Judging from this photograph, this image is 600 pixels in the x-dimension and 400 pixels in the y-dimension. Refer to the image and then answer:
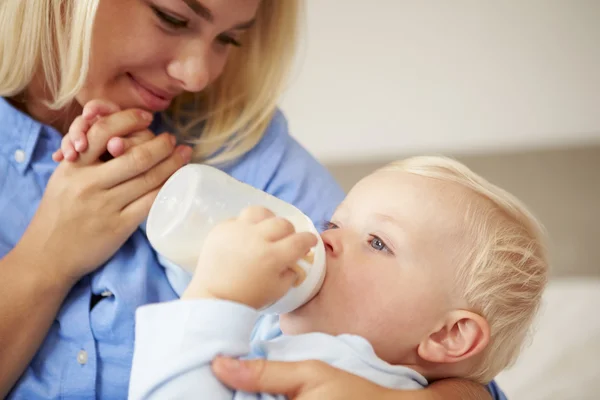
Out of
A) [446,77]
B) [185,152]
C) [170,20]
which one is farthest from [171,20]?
[446,77]

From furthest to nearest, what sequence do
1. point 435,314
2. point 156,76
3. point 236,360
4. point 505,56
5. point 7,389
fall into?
point 505,56, point 156,76, point 7,389, point 435,314, point 236,360

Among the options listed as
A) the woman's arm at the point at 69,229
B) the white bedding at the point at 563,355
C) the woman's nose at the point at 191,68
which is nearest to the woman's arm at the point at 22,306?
the woman's arm at the point at 69,229

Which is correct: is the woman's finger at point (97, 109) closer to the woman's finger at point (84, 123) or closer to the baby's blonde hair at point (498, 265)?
the woman's finger at point (84, 123)

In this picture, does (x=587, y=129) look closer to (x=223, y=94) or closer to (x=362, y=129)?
(x=362, y=129)

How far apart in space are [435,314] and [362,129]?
1955 mm

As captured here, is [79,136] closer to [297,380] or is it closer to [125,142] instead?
[125,142]

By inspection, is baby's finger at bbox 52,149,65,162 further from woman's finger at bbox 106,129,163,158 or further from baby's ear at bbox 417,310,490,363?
baby's ear at bbox 417,310,490,363

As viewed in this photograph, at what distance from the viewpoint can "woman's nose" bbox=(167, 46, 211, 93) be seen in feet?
4.07

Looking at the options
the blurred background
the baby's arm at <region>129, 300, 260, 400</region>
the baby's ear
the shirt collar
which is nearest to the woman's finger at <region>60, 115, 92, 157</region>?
the shirt collar

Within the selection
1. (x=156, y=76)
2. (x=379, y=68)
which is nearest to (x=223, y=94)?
(x=156, y=76)

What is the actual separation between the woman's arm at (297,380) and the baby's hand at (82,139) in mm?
497

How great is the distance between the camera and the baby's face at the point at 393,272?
3.30 feet

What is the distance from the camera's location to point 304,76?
2.99m

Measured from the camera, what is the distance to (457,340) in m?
1.03
